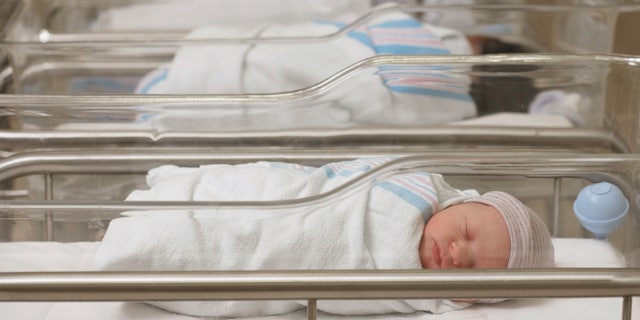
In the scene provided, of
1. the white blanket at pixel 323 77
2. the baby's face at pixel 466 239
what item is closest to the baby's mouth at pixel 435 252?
the baby's face at pixel 466 239

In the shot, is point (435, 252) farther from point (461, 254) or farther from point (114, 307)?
point (114, 307)

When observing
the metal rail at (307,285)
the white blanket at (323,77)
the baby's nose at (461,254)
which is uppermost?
the white blanket at (323,77)

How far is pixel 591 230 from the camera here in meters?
1.13

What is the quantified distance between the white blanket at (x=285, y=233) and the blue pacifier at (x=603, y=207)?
0.14 m

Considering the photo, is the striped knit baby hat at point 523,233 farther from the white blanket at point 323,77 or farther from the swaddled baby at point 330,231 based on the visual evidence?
the white blanket at point 323,77

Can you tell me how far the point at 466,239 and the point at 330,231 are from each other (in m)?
0.13

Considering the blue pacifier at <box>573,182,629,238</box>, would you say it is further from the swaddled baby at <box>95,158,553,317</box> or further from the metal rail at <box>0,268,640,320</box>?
the metal rail at <box>0,268,640,320</box>

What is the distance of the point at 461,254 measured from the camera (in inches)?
40.4

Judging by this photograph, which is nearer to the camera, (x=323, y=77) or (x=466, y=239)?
(x=466, y=239)

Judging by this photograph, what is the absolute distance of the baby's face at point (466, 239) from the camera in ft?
3.35

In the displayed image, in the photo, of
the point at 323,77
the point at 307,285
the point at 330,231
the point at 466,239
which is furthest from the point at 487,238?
the point at 323,77

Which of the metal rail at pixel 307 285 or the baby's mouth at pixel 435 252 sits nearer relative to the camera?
the metal rail at pixel 307 285

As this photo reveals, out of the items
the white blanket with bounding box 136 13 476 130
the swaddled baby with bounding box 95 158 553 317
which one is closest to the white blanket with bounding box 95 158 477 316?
the swaddled baby with bounding box 95 158 553 317

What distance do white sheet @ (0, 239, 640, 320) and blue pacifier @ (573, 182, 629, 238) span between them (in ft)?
0.20
